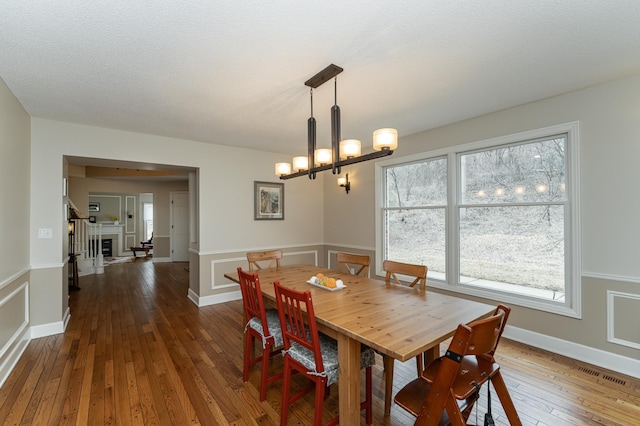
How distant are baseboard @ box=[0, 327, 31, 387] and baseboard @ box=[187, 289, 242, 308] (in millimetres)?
1838

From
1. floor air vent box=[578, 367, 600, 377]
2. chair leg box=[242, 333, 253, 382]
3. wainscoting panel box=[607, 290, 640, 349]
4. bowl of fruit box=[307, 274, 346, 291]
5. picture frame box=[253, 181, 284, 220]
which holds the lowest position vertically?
floor air vent box=[578, 367, 600, 377]

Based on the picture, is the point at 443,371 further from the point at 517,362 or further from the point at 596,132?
the point at 596,132

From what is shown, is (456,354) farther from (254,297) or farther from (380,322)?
(254,297)

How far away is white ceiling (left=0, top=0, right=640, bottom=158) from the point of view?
1.62 m

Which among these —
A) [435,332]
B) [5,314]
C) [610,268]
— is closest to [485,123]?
[610,268]

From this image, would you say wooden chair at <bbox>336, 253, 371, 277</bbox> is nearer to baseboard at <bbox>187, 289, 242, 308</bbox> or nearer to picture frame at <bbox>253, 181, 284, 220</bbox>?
picture frame at <bbox>253, 181, 284, 220</bbox>

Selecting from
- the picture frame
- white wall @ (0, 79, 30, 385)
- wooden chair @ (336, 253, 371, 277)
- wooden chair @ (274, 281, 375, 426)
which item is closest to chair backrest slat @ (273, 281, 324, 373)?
wooden chair @ (274, 281, 375, 426)

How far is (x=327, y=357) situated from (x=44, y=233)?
12.2 feet

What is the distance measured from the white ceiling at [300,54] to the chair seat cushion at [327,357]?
2.05 m

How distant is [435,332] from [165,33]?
2420 mm

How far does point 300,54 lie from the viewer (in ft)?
6.70

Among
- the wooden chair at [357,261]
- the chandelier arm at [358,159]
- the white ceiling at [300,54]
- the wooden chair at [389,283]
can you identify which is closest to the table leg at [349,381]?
the wooden chair at [389,283]

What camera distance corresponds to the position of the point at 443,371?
1.23 metres

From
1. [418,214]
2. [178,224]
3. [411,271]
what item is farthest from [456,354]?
[178,224]
